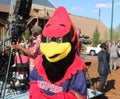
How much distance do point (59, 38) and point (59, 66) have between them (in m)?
0.23

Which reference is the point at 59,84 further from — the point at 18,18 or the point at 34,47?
the point at 34,47

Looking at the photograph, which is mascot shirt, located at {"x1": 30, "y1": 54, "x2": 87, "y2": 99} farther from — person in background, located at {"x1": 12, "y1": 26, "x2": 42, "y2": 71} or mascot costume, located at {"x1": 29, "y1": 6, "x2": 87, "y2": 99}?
person in background, located at {"x1": 12, "y1": 26, "x2": 42, "y2": 71}

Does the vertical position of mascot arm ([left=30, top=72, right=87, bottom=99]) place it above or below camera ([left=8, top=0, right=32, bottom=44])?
below

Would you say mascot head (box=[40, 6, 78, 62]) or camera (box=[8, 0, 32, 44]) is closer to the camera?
mascot head (box=[40, 6, 78, 62])

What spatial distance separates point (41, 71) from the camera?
294 centimetres

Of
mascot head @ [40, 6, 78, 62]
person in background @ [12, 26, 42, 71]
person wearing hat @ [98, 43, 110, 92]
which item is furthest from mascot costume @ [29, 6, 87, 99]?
person wearing hat @ [98, 43, 110, 92]

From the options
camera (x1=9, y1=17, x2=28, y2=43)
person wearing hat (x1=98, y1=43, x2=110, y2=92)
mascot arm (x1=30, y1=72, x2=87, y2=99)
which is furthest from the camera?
person wearing hat (x1=98, y1=43, x2=110, y2=92)

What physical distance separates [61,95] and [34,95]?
0.79ft

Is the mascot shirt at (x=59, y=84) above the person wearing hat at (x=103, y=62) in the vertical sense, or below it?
above

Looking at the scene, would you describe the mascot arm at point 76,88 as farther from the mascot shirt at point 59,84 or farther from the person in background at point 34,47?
the person in background at point 34,47

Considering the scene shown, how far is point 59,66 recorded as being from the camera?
2877mm

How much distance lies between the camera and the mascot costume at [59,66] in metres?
2.82

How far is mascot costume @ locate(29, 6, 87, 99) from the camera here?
9.25 feet

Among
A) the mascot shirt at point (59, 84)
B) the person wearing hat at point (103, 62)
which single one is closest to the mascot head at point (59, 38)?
the mascot shirt at point (59, 84)
